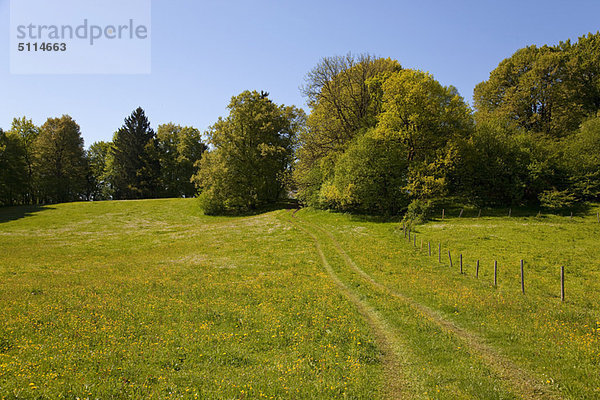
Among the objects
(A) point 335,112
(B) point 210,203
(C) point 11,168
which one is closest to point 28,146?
(C) point 11,168

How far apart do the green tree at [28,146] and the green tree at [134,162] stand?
2020cm

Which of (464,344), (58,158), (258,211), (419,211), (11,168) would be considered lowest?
(464,344)

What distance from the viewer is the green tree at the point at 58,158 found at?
8488 centimetres

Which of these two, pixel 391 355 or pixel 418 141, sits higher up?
pixel 418 141

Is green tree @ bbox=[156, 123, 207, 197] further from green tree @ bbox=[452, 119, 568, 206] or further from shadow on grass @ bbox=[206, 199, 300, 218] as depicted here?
green tree @ bbox=[452, 119, 568, 206]

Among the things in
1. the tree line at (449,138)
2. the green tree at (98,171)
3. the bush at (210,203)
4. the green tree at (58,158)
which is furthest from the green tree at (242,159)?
the green tree at (98,171)

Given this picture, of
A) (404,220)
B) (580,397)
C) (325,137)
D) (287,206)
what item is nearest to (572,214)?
(404,220)

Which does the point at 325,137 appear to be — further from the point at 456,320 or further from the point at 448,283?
the point at 456,320

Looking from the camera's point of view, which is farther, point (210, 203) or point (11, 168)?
point (11, 168)

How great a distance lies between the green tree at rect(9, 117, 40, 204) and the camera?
82.1 m

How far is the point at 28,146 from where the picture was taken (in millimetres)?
84125

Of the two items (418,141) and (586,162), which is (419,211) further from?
(586,162)

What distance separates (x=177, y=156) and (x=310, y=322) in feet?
333

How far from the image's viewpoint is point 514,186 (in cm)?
4581
